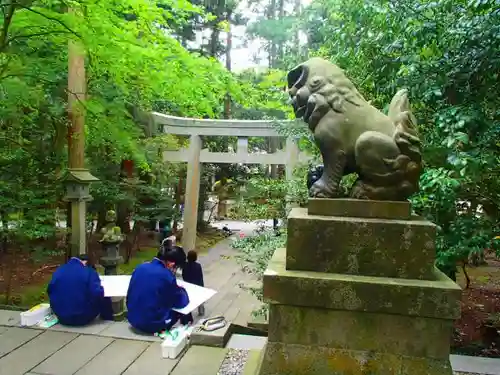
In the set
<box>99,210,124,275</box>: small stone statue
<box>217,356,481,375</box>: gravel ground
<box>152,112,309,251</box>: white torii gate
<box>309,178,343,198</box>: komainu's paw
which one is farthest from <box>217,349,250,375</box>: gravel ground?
<box>152,112,309,251</box>: white torii gate

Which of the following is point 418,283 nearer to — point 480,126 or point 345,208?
point 345,208

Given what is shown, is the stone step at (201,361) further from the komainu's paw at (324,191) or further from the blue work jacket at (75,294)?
the komainu's paw at (324,191)

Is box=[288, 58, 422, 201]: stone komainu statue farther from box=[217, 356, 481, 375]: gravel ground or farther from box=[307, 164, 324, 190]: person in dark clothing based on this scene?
box=[217, 356, 481, 375]: gravel ground

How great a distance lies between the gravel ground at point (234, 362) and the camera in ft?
11.0

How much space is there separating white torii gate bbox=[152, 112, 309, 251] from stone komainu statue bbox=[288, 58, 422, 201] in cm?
761

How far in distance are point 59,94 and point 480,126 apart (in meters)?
7.12

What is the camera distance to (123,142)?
6.41m

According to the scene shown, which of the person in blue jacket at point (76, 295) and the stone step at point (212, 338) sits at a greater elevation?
the person in blue jacket at point (76, 295)

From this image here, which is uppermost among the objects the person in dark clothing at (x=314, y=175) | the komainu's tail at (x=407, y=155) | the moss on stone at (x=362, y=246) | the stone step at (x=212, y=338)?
the komainu's tail at (x=407, y=155)

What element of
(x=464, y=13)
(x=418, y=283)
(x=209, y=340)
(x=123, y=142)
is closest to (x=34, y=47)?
(x=123, y=142)

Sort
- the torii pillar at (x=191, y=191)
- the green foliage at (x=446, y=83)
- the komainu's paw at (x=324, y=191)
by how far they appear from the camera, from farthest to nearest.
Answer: the torii pillar at (x=191, y=191) < the green foliage at (x=446, y=83) < the komainu's paw at (x=324, y=191)

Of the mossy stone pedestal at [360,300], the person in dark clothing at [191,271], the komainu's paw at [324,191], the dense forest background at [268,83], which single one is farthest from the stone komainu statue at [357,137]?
the person in dark clothing at [191,271]

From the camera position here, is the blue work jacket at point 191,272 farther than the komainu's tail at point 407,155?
Yes

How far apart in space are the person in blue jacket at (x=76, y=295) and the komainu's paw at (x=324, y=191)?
296cm
